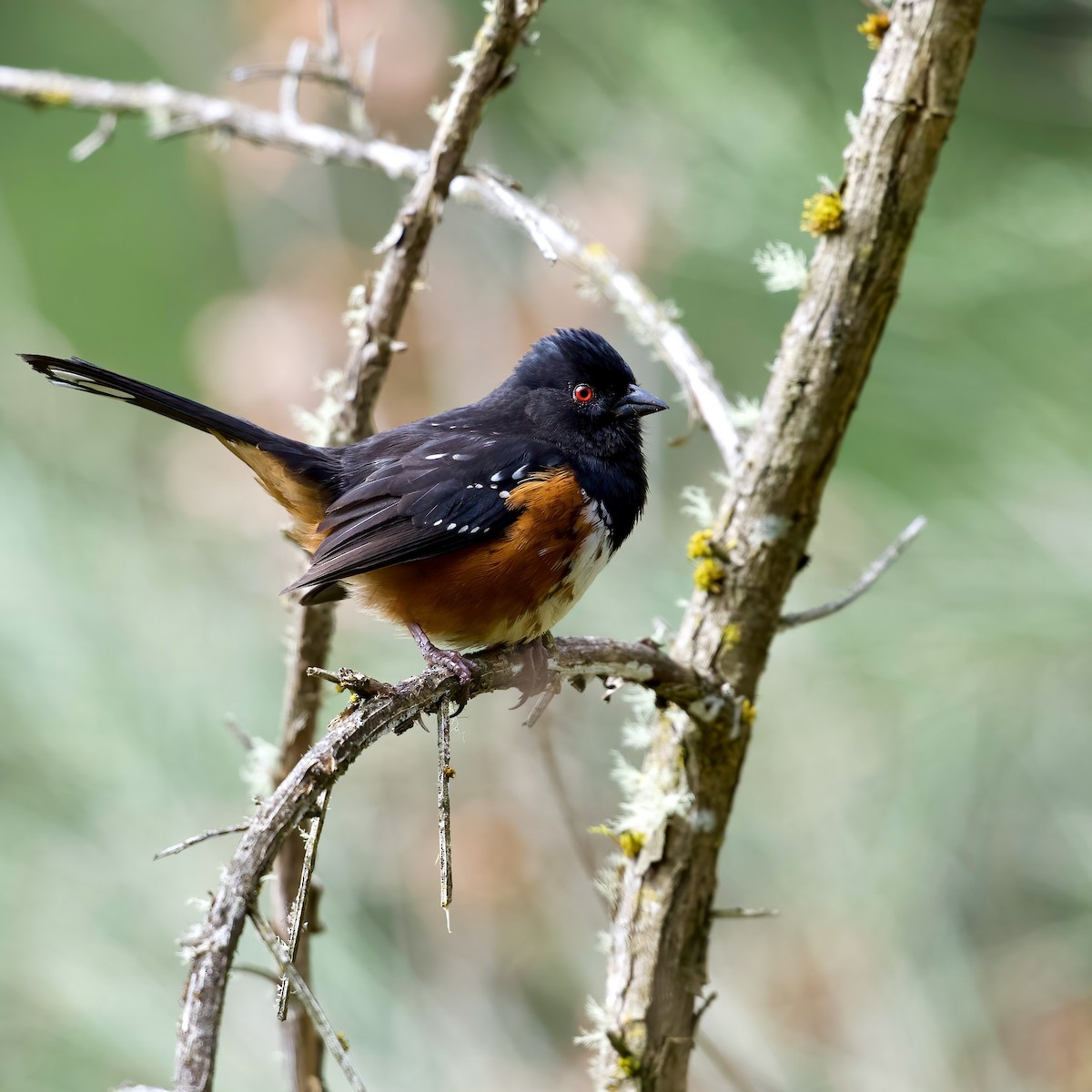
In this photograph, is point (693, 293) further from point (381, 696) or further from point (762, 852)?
point (381, 696)

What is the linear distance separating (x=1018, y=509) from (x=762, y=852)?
1.52 metres

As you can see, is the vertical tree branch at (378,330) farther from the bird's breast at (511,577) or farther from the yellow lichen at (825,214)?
the yellow lichen at (825,214)

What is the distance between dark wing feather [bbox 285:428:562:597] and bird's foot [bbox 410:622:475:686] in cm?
15

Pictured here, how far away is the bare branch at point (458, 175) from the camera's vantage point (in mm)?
1944

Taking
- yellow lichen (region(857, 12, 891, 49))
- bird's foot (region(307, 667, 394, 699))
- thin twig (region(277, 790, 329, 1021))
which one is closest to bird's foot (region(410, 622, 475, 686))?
bird's foot (region(307, 667, 394, 699))

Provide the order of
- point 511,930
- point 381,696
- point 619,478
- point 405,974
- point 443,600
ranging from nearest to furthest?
point 381,696 < point 443,600 < point 619,478 < point 405,974 < point 511,930

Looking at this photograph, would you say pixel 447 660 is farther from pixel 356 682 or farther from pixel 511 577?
pixel 356 682

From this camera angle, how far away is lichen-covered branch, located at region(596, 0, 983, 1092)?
1.73 metres

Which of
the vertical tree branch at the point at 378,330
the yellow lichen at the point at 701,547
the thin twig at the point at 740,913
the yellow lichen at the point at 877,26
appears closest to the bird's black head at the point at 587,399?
the vertical tree branch at the point at 378,330

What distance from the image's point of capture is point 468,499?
215 centimetres

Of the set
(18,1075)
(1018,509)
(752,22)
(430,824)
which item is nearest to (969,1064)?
(1018,509)

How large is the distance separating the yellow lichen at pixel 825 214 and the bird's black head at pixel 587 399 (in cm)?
63

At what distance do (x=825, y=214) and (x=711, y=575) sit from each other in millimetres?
602

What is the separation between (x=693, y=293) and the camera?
18.3 feet
